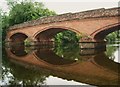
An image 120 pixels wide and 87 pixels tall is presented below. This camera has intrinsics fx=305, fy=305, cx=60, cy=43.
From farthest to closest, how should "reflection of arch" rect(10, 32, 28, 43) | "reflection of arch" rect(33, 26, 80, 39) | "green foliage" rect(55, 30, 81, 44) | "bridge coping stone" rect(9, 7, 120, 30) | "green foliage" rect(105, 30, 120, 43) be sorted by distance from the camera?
"green foliage" rect(105, 30, 120, 43) → "green foliage" rect(55, 30, 81, 44) → "reflection of arch" rect(10, 32, 28, 43) → "reflection of arch" rect(33, 26, 80, 39) → "bridge coping stone" rect(9, 7, 120, 30)

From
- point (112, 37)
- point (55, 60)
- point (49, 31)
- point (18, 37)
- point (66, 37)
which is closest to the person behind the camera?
point (55, 60)

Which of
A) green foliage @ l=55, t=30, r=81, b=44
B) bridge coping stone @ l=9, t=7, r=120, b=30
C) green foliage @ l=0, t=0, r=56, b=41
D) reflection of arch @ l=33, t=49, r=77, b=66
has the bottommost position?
reflection of arch @ l=33, t=49, r=77, b=66

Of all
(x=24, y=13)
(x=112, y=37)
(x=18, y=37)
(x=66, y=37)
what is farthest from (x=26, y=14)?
(x=112, y=37)

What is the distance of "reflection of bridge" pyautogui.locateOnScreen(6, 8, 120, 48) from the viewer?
73.6ft

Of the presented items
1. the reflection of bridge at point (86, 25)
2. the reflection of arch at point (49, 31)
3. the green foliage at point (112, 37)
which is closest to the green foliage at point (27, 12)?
the reflection of arch at point (49, 31)

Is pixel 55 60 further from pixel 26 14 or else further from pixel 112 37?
pixel 112 37

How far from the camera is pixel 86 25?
24234 millimetres

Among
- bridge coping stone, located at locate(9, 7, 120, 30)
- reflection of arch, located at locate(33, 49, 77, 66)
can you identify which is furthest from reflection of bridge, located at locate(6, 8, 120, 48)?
reflection of arch, located at locate(33, 49, 77, 66)

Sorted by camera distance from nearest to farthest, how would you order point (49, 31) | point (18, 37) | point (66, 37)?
point (49, 31) < point (18, 37) < point (66, 37)

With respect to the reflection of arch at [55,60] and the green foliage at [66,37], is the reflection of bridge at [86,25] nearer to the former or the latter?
the reflection of arch at [55,60]

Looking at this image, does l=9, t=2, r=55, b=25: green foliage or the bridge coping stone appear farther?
l=9, t=2, r=55, b=25: green foliage

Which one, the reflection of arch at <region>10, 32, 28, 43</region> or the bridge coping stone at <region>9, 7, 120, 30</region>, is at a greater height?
the bridge coping stone at <region>9, 7, 120, 30</region>

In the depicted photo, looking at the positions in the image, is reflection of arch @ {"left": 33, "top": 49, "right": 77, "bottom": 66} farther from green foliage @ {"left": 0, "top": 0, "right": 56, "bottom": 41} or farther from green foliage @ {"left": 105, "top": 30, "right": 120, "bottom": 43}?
green foliage @ {"left": 105, "top": 30, "right": 120, "bottom": 43}

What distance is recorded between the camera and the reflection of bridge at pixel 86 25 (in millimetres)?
22422
